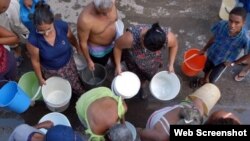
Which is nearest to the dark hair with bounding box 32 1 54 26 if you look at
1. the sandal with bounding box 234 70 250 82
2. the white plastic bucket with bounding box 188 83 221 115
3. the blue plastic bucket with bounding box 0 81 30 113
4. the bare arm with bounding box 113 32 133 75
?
the bare arm with bounding box 113 32 133 75

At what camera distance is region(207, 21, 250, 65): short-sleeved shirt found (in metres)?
3.70

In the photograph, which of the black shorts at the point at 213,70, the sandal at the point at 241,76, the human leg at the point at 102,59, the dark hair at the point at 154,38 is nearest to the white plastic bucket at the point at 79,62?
the human leg at the point at 102,59

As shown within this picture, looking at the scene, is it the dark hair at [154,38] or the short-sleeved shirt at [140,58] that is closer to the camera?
the dark hair at [154,38]

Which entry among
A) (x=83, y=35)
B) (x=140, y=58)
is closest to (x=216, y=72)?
(x=140, y=58)

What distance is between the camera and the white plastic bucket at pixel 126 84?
3965mm

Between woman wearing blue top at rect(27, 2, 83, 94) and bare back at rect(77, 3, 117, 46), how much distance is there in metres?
0.20

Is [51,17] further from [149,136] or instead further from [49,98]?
[149,136]

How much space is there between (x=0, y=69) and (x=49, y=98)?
2.35 feet

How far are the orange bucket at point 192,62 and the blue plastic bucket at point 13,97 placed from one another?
217 centimetres

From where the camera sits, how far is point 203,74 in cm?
471

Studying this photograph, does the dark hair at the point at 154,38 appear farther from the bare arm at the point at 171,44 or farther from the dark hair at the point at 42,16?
the dark hair at the point at 42,16

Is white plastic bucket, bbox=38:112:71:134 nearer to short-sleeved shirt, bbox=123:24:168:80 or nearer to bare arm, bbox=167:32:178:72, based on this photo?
short-sleeved shirt, bbox=123:24:168:80

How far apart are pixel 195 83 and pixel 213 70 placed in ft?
1.25

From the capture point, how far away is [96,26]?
365cm
